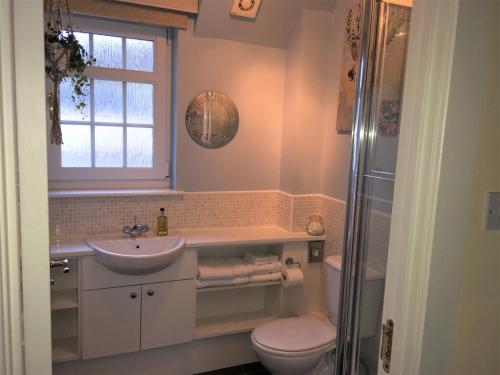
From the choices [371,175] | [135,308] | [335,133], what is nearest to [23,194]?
[371,175]

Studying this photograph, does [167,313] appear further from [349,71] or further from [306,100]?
[349,71]

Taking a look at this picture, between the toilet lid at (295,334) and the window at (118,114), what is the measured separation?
122cm

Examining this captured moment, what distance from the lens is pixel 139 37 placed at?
2.62m

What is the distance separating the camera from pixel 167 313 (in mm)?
2371

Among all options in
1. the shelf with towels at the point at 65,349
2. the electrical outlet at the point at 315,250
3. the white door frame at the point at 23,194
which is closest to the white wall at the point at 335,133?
the electrical outlet at the point at 315,250

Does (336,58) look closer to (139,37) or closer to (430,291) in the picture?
(139,37)

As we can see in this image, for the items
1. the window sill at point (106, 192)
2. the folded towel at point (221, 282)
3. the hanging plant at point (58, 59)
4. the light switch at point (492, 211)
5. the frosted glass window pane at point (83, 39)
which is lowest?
the folded towel at point (221, 282)

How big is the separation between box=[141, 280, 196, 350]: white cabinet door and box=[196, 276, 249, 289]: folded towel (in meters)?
0.05

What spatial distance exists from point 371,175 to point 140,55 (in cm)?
194

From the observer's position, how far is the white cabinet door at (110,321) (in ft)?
7.23

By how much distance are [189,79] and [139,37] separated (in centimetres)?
41

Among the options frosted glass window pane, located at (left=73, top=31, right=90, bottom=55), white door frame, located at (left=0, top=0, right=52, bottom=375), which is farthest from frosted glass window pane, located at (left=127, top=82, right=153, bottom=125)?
white door frame, located at (left=0, top=0, right=52, bottom=375)

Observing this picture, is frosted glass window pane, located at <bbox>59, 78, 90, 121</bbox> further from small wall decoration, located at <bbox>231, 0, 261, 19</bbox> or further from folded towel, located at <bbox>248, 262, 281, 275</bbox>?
folded towel, located at <bbox>248, 262, 281, 275</bbox>

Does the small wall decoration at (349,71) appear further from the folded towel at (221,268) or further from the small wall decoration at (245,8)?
the folded towel at (221,268)
